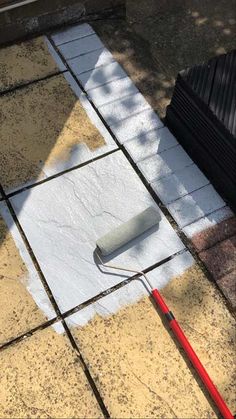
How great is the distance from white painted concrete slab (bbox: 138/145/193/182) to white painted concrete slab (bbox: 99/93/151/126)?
0.54m

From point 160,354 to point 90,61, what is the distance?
2.95 m

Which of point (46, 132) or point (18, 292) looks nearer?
point (18, 292)

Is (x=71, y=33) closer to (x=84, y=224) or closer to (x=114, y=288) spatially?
(x=84, y=224)

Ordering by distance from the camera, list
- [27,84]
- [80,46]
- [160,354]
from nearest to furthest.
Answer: [160,354] → [27,84] → [80,46]

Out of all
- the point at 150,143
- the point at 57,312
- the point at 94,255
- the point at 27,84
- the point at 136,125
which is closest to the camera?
the point at 57,312

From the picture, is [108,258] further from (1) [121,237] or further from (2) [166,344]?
(2) [166,344]

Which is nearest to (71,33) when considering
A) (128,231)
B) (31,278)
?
(128,231)

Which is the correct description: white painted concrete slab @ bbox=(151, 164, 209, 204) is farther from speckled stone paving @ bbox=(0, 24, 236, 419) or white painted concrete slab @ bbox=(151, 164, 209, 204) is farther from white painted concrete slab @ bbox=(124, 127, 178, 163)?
white painted concrete slab @ bbox=(124, 127, 178, 163)

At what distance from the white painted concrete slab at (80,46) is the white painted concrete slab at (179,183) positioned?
1743mm

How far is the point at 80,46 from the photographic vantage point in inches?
174

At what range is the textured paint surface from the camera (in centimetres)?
273

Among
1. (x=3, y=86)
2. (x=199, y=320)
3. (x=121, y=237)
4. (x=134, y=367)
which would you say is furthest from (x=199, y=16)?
(x=134, y=367)

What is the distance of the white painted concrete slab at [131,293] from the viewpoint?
2.99 meters

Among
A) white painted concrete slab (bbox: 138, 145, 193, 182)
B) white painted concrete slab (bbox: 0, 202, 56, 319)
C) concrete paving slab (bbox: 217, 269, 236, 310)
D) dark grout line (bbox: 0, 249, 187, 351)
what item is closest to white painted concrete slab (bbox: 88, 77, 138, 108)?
white painted concrete slab (bbox: 138, 145, 193, 182)
